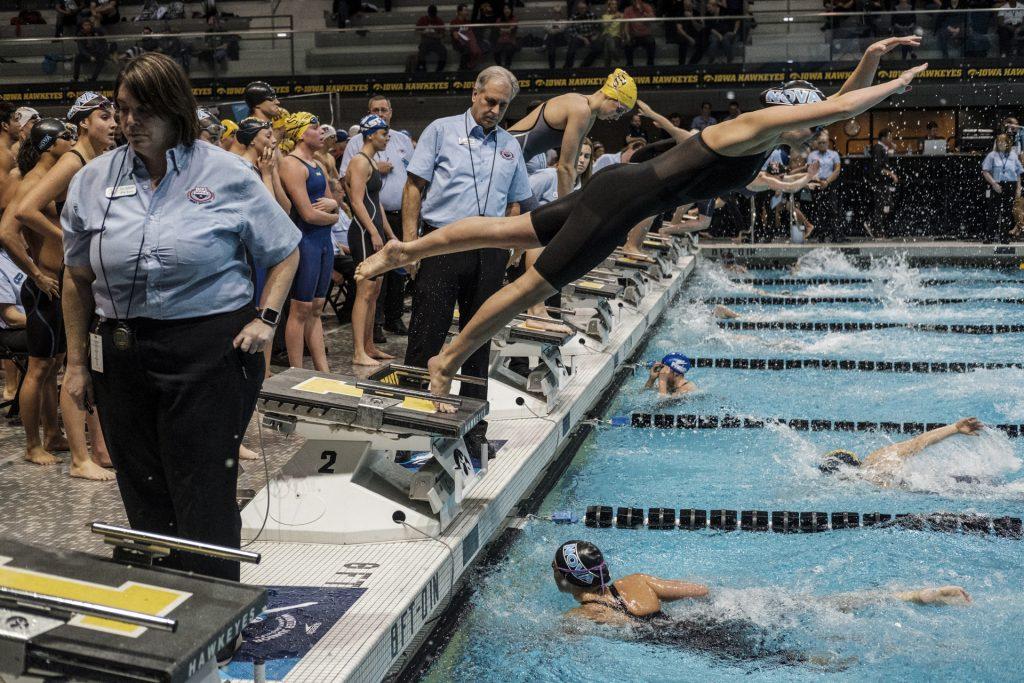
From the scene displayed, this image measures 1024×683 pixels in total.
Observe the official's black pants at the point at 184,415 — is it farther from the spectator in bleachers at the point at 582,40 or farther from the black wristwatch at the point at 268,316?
the spectator in bleachers at the point at 582,40

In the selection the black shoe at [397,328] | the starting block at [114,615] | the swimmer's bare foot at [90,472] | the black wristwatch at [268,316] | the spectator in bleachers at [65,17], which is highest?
the spectator in bleachers at [65,17]

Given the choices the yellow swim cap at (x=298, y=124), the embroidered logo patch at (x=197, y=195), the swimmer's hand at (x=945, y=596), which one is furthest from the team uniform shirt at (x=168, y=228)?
the yellow swim cap at (x=298, y=124)

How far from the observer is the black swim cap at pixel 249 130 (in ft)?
19.1

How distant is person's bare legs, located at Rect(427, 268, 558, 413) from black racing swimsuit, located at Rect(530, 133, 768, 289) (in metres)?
0.05

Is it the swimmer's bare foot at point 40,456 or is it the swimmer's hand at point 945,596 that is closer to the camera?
the swimmer's hand at point 945,596

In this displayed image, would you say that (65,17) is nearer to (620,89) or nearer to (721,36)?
(721,36)

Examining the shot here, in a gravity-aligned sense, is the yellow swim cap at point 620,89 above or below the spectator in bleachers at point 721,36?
below

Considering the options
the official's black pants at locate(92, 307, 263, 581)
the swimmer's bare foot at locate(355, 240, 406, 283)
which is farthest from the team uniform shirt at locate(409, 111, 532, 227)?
the official's black pants at locate(92, 307, 263, 581)

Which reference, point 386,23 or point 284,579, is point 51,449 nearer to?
point 284,579

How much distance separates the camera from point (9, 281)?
550 cm

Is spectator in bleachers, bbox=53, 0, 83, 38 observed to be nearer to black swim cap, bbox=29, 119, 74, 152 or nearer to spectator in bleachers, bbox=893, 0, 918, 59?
spectator in bleachers, bbox=893, 0, 918, 59

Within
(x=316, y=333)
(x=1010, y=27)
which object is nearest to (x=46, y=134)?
(x=316, y=333)

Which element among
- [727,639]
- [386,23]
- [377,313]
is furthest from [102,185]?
[386,23]

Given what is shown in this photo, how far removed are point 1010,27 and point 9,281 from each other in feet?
47.0
